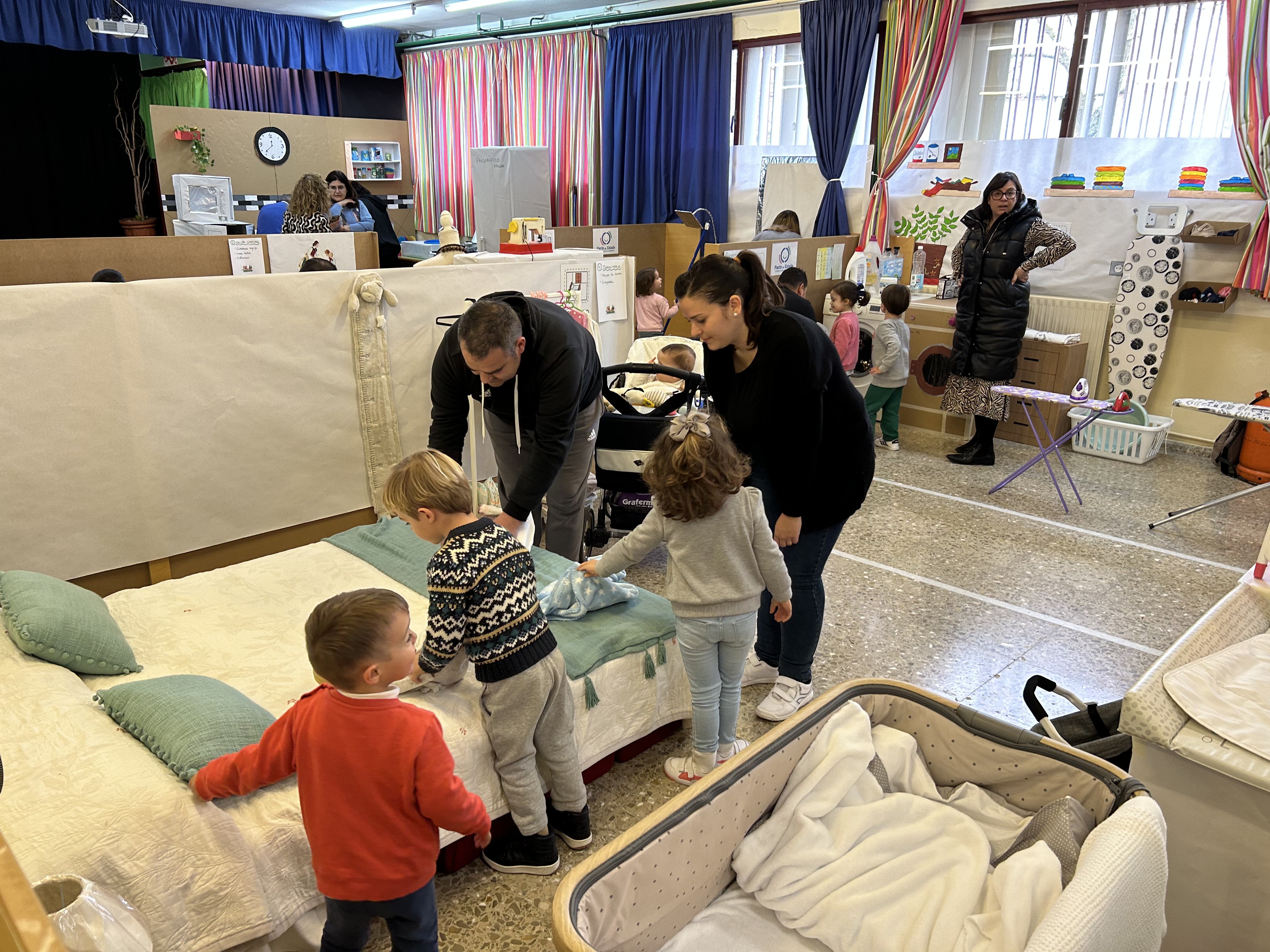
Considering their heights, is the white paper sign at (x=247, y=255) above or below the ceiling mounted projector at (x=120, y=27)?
below

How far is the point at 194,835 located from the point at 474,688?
2.23ft

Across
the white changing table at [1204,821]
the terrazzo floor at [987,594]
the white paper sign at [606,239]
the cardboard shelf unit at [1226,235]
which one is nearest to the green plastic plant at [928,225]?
the cardboard shelf unit at [1226,235]

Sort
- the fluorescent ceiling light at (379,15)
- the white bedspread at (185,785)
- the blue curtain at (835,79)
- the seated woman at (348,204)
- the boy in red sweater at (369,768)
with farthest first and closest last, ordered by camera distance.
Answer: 1. the fluorescent ceiling light at (379,15)
2. the blue curtain at (835,79)
3. the seated woman at (348,204)
4. the white bedspread at (185,785)
5. the boy in red sweater at (369,768)

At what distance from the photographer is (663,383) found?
4219 millimetres

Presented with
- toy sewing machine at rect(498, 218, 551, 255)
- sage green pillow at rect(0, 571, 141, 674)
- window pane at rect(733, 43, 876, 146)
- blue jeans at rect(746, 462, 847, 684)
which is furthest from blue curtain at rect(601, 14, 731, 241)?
sage green pillow at rect(0, 571, 141, 674)

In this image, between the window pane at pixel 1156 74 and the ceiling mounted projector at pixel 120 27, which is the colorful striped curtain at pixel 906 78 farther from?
the ceiling mounted projector at pixel 120 27

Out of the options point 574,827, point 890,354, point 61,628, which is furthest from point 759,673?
point 890,354

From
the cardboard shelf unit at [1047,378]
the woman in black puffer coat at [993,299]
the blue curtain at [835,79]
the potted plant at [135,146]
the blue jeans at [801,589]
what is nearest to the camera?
the blue jeans at [801,589]

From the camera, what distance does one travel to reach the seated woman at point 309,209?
464cm

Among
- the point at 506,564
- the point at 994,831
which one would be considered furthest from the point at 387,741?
the point at 994,831

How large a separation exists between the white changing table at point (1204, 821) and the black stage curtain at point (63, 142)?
11139 mm

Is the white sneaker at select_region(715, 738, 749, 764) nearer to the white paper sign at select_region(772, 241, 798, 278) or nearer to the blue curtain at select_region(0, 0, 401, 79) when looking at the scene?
the white paper sign at select_region(772, 241, 798, 278)

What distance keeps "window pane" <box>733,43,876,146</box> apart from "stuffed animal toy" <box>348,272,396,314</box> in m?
4.90

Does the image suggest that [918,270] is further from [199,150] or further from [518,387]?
[199,150]
